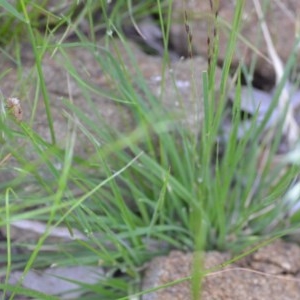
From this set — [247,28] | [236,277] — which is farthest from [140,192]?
[247,28]

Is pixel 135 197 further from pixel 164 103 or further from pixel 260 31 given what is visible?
pixel 260 31

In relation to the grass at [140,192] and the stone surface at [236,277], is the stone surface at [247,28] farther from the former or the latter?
the stone surface at [236,277]

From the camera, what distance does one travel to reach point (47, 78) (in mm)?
1307

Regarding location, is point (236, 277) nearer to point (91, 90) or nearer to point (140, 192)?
point (140, 192)

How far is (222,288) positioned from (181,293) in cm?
7

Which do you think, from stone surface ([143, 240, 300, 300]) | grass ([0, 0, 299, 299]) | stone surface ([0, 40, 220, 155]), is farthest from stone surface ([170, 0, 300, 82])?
stone surface ([143, 240, 300, 300])

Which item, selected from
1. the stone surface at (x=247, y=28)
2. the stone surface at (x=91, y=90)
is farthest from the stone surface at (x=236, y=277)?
the stone surface at (x=247, y=28)

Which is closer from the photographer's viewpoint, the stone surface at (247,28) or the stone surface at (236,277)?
the stone surface at (236,277)

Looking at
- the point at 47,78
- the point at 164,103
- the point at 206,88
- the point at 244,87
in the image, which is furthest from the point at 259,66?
the point at 206,88

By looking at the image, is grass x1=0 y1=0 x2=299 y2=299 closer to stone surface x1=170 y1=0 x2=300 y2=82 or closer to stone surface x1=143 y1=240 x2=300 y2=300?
stone surface x1=143 y1=240 x2=300 y2=300

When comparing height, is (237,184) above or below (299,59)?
below

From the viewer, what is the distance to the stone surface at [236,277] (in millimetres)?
1081

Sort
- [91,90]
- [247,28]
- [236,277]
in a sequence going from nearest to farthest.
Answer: [236,277], [91,90], [247,28]

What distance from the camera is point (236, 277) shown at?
1110mm
